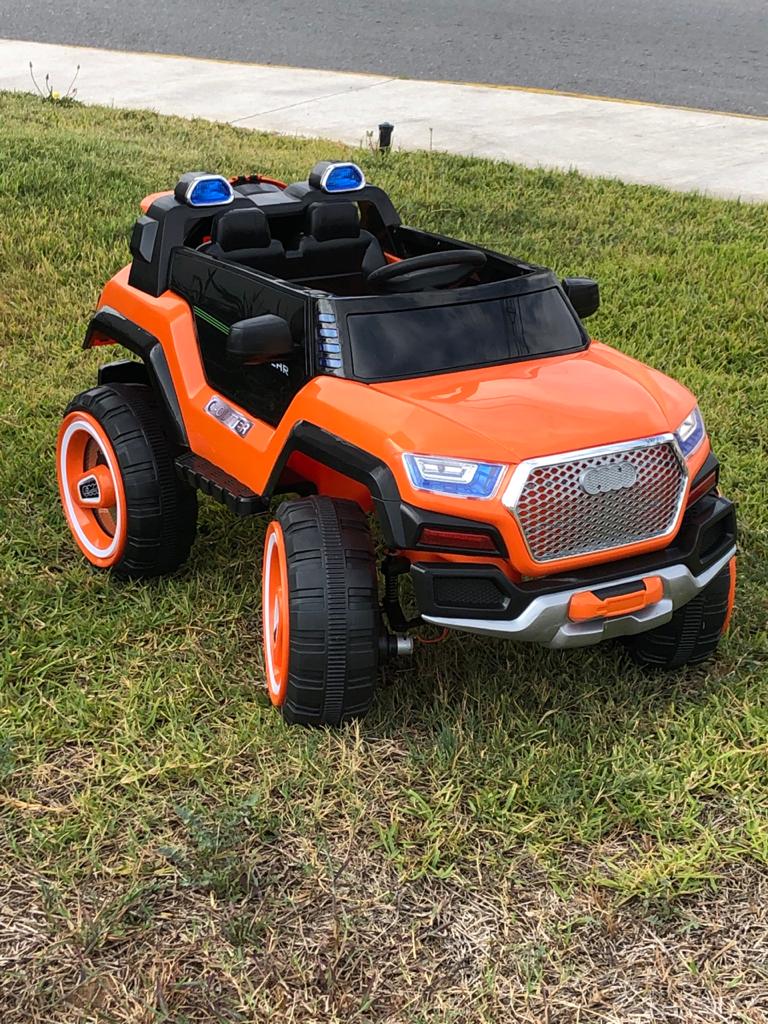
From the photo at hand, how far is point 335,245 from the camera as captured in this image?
4074mm

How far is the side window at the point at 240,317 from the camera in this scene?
3287mm

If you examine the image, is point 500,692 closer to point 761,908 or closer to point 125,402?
point 761,908

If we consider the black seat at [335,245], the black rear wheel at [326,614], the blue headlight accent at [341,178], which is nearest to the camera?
the black rear wheel at [326,614]

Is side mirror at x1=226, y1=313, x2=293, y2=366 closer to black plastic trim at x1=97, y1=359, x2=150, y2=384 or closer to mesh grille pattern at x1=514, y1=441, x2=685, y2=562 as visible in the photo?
mesh grille pattern at x1=514, y1=441, x2=685, y2=562

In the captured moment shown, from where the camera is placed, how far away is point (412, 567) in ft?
9.43

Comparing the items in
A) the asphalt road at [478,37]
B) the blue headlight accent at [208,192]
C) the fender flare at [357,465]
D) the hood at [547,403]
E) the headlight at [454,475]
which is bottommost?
the asphalt road at [478,37]

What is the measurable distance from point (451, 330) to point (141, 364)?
1414 millimetres

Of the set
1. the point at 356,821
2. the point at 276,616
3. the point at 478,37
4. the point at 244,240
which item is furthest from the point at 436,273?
the point at 478,37

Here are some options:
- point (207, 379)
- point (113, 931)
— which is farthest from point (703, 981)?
point (207, 379)

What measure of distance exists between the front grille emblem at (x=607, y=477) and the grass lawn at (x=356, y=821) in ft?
2.31

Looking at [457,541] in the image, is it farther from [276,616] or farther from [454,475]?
[276,616]

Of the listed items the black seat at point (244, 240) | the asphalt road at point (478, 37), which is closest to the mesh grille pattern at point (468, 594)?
the black seat at point (244, 240)

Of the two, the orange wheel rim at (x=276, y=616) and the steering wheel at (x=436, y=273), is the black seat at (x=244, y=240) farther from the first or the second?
the orange wheel rim at (x=276, y=616)

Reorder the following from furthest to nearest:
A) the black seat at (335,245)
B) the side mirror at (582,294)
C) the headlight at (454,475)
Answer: the black seat at (335,245)
the side mirror at (582,294)
the headlight at (454,475)
